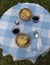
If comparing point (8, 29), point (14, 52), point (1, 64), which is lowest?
point (1, 64)

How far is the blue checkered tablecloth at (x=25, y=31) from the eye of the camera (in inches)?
130

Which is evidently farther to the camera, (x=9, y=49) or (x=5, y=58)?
(x=5, y=58)

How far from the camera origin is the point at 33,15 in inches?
143

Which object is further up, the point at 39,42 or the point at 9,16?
the point at 9,16

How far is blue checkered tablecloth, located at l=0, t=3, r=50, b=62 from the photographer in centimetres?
331

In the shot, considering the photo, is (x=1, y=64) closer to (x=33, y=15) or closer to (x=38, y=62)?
(x=38, y=62)

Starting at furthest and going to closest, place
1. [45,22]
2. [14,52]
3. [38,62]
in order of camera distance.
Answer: [38,62], [45,22], [14,52]

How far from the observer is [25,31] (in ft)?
11.5

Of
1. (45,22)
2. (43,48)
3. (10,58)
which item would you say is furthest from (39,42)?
(10,58)

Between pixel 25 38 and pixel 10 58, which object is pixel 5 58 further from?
→ pixel 25 38

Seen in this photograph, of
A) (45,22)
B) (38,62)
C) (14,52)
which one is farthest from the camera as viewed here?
(38,62)

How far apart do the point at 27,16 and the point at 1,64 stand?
1.14 metres

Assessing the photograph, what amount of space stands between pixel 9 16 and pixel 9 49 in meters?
0.62

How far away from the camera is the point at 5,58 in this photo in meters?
4.15
